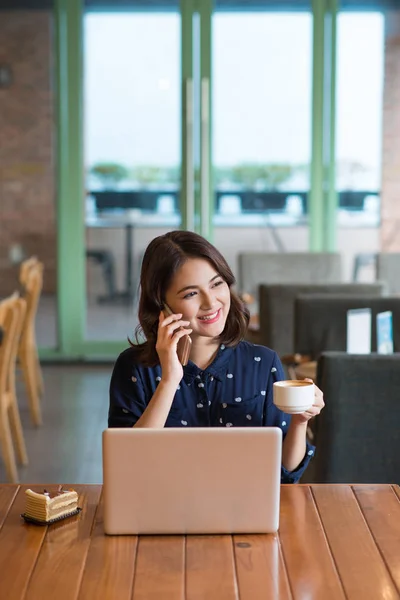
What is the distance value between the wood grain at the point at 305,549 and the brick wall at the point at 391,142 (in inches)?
242

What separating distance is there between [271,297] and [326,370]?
2.29 metres

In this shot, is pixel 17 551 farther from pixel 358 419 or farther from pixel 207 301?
pixel 358 419

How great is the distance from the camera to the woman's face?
2545 mm

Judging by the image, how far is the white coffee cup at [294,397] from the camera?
2.16 meters

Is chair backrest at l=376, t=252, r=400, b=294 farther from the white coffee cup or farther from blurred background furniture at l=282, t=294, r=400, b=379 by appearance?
the white coffee cup

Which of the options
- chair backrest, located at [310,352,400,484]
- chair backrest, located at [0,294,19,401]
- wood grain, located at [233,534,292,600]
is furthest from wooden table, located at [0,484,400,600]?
chair backrest, located at [0,294,19,401]

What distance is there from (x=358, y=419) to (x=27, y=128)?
546 cm

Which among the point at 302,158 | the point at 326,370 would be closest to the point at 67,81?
the point at 302,158

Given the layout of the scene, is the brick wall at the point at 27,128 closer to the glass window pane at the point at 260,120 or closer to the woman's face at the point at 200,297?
the glass window pane at the point at 260,120

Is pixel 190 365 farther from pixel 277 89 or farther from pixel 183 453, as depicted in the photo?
pixel 277 89

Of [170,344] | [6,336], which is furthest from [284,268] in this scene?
[170,344]

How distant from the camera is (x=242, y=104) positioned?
8109 mm

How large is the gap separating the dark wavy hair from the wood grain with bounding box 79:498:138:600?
66 centimetres

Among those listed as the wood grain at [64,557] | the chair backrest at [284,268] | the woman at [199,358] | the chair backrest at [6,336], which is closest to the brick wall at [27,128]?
the chair backrest at [284,268]
